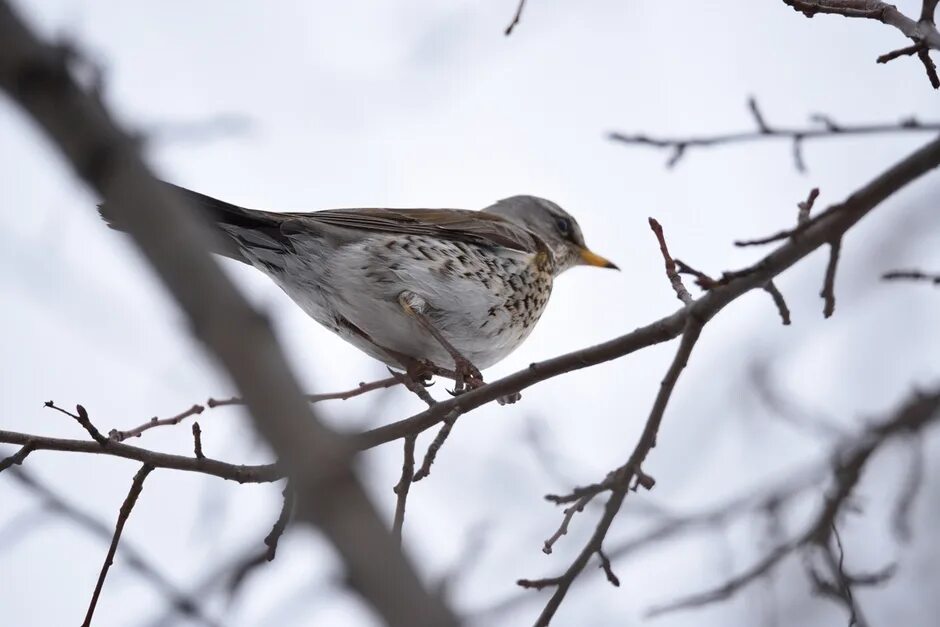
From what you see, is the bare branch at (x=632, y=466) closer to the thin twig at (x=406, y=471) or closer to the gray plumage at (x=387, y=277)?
the thin twig at (x=406, y=471)

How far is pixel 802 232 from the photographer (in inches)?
112

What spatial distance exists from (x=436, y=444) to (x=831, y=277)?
62.0 inches

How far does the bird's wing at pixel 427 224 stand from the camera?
18.0 feet

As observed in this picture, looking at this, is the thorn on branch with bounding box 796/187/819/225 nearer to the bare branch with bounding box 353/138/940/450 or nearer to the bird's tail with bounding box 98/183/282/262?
the bare branch with bounding box 353/138/940/450

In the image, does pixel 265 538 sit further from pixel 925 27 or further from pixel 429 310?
pixel 925 27

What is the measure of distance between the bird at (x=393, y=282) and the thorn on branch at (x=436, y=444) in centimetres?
124

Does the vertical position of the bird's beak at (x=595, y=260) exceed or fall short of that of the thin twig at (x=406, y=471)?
it exceeds it

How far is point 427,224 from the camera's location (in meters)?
5.95

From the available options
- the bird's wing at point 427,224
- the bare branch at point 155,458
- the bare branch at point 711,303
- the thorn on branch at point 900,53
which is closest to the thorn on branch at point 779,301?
the bare branch at point 711,303

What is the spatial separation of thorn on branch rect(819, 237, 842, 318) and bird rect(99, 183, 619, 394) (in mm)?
2309

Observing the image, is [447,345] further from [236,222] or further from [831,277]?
[831,277]

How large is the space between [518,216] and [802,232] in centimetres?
516

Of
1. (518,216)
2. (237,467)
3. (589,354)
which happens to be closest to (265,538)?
(237,467)

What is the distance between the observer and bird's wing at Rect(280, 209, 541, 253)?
5.47 meters
